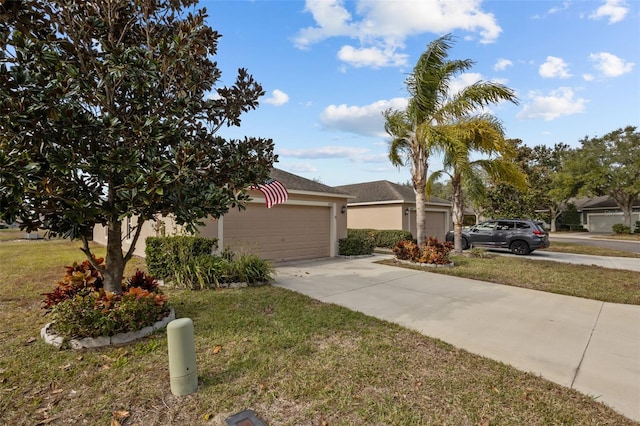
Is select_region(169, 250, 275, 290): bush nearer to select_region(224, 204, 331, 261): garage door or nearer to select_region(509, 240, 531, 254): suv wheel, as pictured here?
select_region(224, 204, 331, 261): garage door

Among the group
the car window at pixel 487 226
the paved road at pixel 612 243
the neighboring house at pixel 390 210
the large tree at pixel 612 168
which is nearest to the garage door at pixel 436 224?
the neighboring house at pixel 390 210

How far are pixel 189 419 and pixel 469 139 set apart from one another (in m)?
11.3

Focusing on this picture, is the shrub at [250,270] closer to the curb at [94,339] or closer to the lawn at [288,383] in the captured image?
the lawn at [288,383]

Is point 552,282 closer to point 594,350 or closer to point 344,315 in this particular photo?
point 594,350

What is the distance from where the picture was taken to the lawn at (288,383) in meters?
2.59

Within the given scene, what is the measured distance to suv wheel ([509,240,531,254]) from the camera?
13.7 m

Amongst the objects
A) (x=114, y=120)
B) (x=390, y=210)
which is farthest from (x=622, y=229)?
(x=114, y=120)

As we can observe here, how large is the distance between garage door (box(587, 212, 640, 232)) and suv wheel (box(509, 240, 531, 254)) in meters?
32.8

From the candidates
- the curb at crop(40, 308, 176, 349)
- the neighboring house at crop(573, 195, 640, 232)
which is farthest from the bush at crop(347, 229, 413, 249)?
the neighboring house at crop(573, 195, 640, 232)

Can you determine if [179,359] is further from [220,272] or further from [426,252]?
[426,252]

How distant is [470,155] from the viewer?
11.8 meters

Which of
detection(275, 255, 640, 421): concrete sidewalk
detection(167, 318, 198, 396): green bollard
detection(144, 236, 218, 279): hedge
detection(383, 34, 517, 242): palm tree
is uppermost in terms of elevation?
detection(383, 34, 517, 242): palm tree

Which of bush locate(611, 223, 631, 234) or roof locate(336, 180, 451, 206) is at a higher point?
roof locate(336, 180, 451, 206)

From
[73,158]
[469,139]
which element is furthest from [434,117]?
[73,158]
